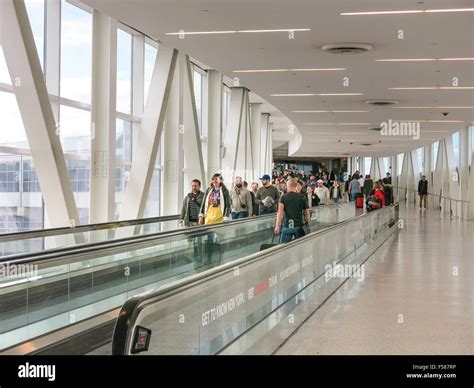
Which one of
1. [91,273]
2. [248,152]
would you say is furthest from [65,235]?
[248,152]

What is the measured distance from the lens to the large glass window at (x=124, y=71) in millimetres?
22328

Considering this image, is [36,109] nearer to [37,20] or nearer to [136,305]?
[37,20]

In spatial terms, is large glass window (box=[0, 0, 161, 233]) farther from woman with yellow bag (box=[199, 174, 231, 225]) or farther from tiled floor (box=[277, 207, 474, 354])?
tiled floor (box=[277, 207, 474, 354])

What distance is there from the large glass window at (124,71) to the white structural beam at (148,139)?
2.71 metres

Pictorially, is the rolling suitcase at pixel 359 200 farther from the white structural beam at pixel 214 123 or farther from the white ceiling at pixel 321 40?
the white ceiling at pixel 321 40

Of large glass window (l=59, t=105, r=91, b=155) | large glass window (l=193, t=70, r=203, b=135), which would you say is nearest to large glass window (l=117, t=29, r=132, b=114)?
large glass window (l=59, t=105, r=91, b=155)

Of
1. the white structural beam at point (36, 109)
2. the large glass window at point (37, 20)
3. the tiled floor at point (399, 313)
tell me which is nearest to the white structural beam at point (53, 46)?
the large glass window at point (37, 20)

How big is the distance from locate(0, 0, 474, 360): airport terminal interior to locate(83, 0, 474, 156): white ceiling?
8cm

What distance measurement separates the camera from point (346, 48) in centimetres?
1457

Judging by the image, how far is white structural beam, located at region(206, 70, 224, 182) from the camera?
96.3ft

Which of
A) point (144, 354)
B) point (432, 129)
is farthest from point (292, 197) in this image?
point (432, 129)

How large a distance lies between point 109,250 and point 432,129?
86.4 ft
